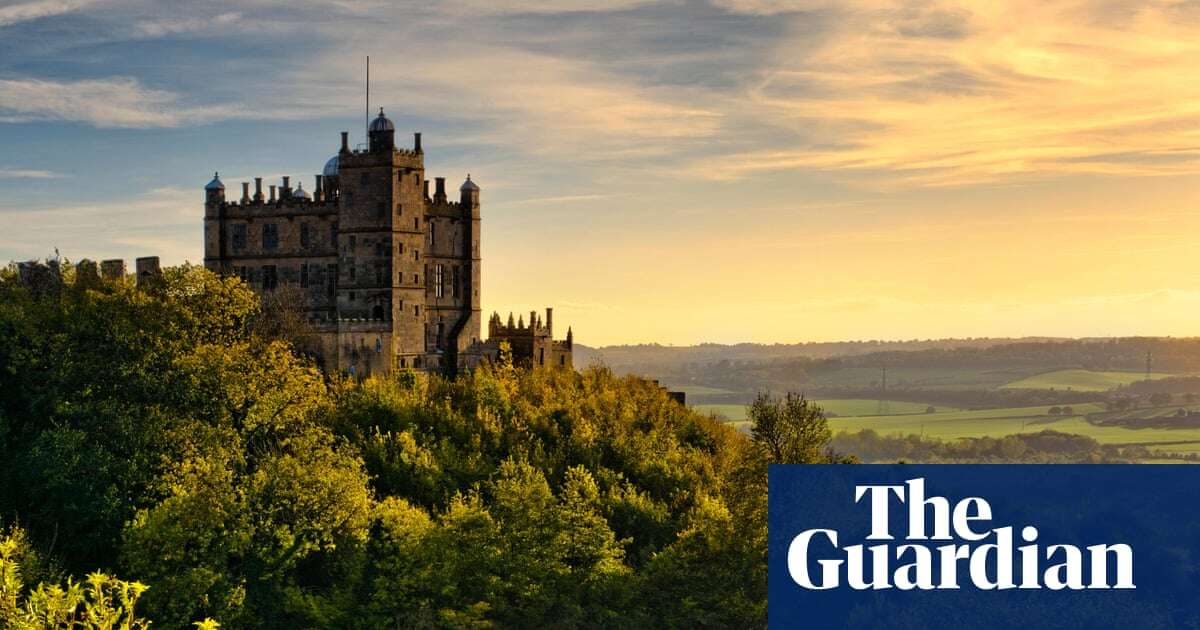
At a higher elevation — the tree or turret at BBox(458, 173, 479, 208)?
turret at BBox(458, 173, 479, 208)

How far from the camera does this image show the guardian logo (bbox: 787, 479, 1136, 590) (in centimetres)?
4916

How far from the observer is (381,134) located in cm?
9650

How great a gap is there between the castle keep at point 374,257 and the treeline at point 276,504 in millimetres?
13794

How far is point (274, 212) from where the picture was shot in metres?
99.6

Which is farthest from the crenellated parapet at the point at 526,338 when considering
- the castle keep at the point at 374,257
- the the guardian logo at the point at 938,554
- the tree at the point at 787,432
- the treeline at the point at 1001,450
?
the treeline at the point at 1001,450

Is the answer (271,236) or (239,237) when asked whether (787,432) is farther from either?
(239,237)

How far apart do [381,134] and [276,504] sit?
126ft

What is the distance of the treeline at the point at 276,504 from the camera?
62.4m

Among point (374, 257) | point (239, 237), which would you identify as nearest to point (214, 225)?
point (239, 237)

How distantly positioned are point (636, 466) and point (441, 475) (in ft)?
47.2

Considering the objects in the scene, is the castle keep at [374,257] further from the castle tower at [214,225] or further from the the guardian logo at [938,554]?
the the guardian logo at [938,554]

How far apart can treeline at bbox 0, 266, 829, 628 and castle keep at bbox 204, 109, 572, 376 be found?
45.3 ft

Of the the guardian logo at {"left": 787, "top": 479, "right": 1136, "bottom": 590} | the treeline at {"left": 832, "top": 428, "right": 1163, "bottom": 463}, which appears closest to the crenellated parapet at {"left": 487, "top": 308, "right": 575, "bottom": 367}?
the the guardian logo at {"left": 787, "top": 479, "right": 1136, "bottom": 590}

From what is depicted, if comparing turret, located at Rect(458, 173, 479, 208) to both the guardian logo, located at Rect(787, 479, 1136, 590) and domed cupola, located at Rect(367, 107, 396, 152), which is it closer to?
domed cupola, located at Rect(367, 107, 396, 152)
